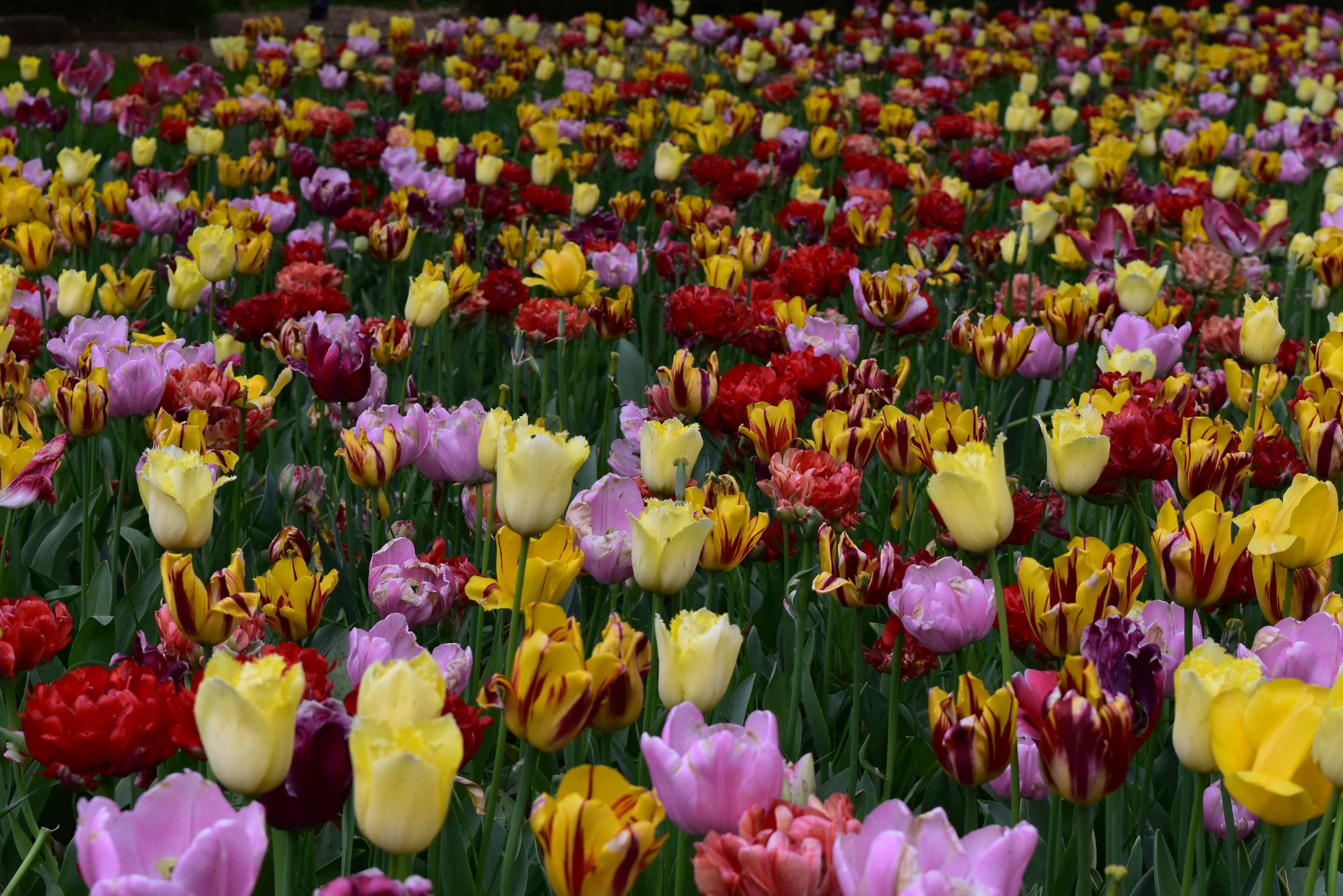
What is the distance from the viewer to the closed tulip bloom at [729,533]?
1.58 m

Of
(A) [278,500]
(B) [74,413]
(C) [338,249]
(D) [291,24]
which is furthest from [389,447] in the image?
(D) [291,24]

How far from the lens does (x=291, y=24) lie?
510 inches

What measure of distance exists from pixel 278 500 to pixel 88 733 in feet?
4.37

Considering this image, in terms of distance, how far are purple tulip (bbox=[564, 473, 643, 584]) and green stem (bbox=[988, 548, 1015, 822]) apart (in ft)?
1.38

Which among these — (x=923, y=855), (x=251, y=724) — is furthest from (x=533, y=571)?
(x=923, y=855)

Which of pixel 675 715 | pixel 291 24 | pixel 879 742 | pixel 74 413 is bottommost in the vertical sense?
pixel 291 24

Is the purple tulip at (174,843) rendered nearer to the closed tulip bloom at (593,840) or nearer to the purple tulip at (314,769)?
the purple tulip at (314,769)

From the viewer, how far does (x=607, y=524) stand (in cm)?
164

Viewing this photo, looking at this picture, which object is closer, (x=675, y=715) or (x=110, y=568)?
(x=675, y=715)

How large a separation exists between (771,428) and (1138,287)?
125 centimetres

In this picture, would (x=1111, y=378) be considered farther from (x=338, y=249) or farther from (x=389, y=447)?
(x=338, y=249)

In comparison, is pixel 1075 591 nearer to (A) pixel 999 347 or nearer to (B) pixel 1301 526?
(B) pixel 1301 526

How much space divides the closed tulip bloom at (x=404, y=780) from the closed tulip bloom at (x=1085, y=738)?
0.52 meters

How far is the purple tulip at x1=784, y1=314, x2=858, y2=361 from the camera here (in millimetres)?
2570
